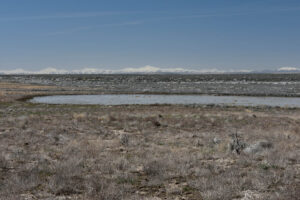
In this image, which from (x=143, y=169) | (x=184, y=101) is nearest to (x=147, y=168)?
(x=143, y=169)

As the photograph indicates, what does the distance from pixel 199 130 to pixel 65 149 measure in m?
9.87

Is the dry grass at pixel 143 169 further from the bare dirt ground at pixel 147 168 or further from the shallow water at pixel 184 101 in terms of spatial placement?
the shallow water at pixel 184 101

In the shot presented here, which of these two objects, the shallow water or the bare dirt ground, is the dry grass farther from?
the shallow water

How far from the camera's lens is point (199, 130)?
64.1 feet

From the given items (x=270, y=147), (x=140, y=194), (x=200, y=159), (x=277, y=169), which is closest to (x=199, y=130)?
(x=270, y=147)

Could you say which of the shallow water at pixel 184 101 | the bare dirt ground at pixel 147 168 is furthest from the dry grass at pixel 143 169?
the shallow water at pixel 184 101

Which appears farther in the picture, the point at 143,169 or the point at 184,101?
the point at 184,101

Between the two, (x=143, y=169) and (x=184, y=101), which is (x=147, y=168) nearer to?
(x=143, y=169)

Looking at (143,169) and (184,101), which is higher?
(143,169)

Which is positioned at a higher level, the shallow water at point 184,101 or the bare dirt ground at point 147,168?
the bare dirt ground at point 147,168

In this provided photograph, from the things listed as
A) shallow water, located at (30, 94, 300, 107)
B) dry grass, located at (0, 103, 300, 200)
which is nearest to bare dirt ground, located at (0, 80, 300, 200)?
dry grass, located at (0, 103, 300, 200)

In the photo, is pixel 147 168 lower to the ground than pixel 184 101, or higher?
higher

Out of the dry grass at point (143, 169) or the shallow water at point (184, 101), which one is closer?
the dry grass at point (143, 169)

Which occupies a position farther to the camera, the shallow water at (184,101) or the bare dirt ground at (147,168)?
the shallow water at (184,101)
